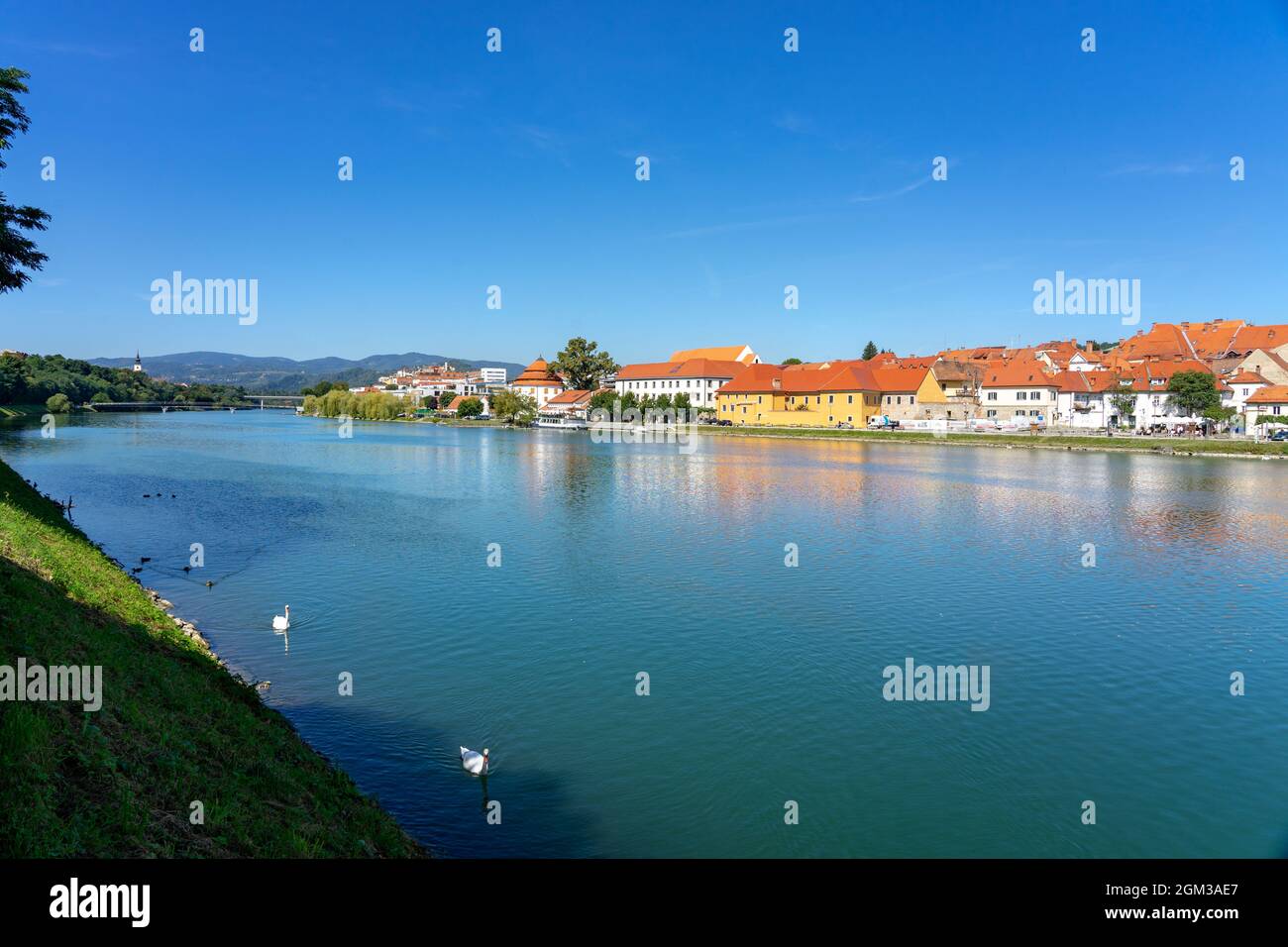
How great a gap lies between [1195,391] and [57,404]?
143241 mm

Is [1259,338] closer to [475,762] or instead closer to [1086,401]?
[1086,401]

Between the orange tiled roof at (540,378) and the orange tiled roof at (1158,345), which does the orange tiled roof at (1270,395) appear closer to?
the orange tiled roof at (1158,345)

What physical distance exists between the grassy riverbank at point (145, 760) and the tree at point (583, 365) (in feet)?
379

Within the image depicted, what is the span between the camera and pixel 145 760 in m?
6.92

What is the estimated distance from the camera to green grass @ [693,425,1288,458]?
58.6m

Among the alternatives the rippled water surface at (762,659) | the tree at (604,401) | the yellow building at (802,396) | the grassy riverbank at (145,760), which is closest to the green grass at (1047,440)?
the yellow building at (802,396)

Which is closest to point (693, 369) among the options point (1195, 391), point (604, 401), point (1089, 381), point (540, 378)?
point (604, 401)

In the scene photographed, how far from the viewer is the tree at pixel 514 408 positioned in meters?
110

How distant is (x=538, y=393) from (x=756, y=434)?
206ft

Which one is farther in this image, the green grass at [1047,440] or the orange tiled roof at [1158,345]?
the orange tiled roof at [1158,345]

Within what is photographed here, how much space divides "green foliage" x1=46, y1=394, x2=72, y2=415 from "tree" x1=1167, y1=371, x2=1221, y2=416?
14163cm

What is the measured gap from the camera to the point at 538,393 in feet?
463

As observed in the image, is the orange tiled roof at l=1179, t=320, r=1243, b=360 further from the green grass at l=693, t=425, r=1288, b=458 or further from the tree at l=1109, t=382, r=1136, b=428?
the green grass at l=693, t=425, r=1288, b=458
